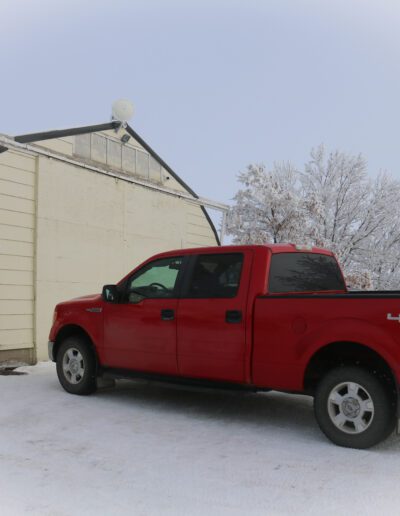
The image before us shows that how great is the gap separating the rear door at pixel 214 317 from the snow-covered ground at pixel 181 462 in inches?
22.9

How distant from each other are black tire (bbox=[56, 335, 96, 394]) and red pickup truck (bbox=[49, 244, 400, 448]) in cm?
1

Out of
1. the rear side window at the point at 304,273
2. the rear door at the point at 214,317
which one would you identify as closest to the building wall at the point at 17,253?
the rear door at the point at 214,317

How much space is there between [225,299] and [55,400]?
255 centimetres

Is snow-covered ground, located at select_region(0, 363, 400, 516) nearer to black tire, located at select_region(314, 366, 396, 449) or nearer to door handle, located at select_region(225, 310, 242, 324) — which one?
black tire, located at select_region(314, 366, 396, 449)

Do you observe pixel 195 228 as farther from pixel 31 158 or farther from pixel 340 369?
pixel 340 369

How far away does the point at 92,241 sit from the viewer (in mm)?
10609

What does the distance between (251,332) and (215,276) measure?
79 centimetres

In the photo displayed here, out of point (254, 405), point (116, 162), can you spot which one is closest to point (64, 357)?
point (254, 405)

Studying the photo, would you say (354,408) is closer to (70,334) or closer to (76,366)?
(76,366)

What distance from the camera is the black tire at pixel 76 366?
6.78 meters

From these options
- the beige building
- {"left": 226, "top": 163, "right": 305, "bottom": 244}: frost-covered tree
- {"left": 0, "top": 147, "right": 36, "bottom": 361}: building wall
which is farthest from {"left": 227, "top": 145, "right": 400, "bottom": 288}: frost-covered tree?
{"left": 0, "top": 147, "right": 36, "bottom": 361}: building wall

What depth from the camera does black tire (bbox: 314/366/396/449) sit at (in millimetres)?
4520

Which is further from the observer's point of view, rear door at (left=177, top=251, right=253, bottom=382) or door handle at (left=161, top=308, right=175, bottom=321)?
door handle at (left=161, top=308, right=175, bottom=321)

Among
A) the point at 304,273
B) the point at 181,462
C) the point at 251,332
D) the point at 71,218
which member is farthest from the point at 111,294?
the point at 71,218
